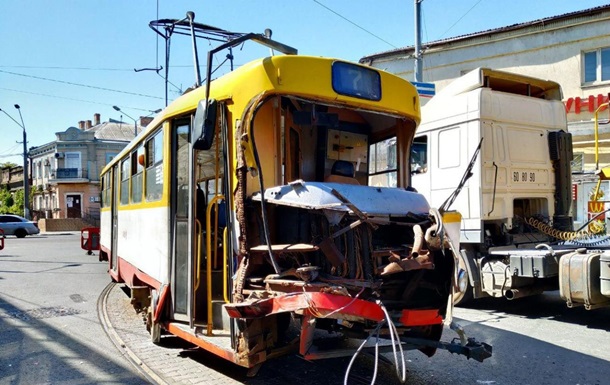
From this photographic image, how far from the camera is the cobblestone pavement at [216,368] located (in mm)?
5191

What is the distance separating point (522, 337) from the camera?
7.02 m

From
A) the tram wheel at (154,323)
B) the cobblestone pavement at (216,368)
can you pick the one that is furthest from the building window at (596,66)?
the tram wheel at (154,323)

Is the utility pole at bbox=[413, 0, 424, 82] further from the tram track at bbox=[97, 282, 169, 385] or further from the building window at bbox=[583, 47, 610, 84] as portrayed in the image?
the tram track at bbox=[97, 282, 169, 385]

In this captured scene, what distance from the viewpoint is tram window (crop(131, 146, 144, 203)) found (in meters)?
7.18

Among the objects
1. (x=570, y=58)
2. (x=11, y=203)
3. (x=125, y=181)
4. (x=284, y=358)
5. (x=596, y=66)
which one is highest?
(x=570, y=58)

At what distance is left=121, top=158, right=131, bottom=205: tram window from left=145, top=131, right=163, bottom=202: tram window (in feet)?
5.75

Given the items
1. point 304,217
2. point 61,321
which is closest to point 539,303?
point 304,217

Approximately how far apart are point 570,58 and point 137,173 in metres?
14.4

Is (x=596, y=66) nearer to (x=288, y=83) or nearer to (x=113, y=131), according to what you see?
(x=288, y=83)

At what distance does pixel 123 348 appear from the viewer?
634cm

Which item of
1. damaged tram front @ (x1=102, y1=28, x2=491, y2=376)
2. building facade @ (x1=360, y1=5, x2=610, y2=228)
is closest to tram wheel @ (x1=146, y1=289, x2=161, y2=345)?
damaged tram front @ (x1=102, y1=28, x2=491, y2=376)

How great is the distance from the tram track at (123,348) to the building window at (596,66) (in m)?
15.2

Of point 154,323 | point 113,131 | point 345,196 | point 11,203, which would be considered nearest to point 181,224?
point 154,323

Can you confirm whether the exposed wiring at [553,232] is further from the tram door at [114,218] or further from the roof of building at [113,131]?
the roof of building at [113,131]
